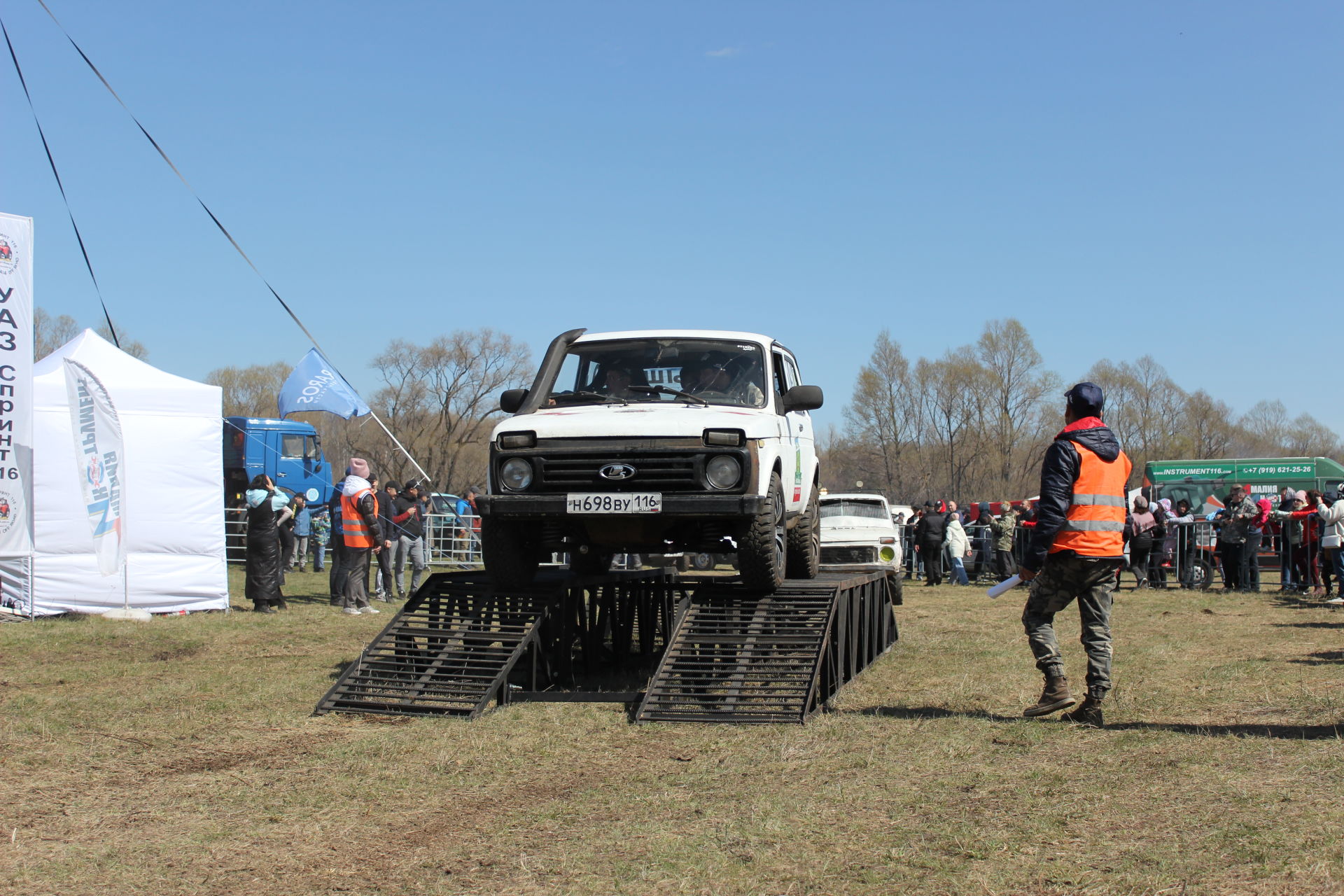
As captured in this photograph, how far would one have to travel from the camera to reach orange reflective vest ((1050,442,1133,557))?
253 inches

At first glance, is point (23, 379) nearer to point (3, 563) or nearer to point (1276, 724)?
point (3, 563)

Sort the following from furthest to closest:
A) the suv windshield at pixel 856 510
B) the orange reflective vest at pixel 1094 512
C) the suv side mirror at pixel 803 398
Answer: the suv windshield at pixel 856 510 < the suv side mirror at pixel 803 398 < the orange reflective vest at pixel 1094 512

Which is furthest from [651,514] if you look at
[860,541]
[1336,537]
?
[1336,537]

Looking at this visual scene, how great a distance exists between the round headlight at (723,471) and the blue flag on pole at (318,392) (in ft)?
58.0

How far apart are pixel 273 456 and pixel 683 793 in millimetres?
28207

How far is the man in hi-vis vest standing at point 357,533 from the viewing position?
47.7 ft

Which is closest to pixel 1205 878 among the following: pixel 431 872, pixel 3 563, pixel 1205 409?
pixel 431 872

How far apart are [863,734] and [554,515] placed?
2.35 meters

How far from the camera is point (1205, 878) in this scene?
3.76m

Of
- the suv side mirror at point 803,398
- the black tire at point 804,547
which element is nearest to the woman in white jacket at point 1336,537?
the black tire at point 804,547

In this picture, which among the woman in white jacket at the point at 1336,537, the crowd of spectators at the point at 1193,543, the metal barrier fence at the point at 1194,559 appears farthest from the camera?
the metal barrier fence at the point at 1194,559

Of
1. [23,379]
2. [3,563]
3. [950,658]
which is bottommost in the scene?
[950,658]

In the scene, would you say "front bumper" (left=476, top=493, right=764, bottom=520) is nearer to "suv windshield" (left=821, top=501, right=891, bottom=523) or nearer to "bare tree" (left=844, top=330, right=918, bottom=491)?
"suv windshield" (left=821, top=501, right=891, bottom=523)

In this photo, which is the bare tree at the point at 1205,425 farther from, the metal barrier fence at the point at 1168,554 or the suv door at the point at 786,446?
the suv door at the point at 786,446
